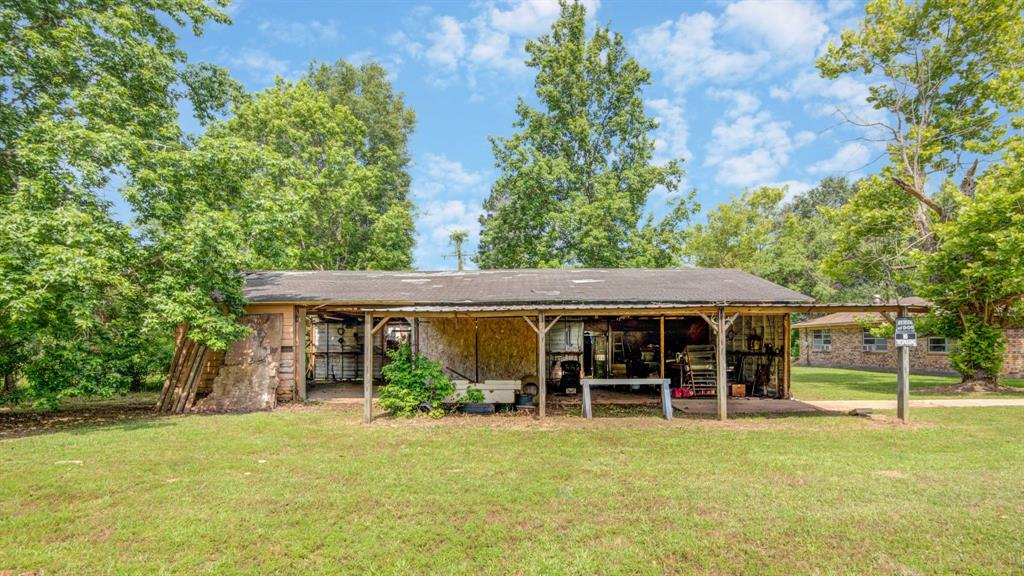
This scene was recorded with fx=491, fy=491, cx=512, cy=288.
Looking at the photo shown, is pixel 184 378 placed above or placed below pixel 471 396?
above

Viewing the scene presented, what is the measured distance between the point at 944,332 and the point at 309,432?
18.4 meters

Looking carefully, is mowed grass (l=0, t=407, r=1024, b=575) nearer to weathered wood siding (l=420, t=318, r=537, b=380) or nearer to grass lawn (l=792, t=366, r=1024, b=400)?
grass lawn (l=792, t=366, r=1024, b=400)

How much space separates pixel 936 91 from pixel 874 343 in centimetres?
1177

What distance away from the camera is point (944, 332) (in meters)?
15.3

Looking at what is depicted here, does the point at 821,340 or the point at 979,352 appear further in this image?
the point at 821,340

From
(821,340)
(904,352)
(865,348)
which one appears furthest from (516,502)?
(821,340)

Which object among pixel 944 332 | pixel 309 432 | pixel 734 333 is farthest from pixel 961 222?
pixel 309 432

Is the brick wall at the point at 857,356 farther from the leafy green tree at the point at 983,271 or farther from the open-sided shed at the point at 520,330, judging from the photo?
the open-sided shed at the point at 520,330

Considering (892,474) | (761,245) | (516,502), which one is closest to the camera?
(516,502)

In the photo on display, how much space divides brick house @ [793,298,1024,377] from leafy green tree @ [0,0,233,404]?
2005 centimetres

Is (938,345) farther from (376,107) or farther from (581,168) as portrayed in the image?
(376,107)

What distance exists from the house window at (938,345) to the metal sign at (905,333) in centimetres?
1592

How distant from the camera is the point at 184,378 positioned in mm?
11211

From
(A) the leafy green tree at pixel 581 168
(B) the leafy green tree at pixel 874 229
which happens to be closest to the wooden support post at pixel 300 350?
(A) the leafy green tree at pixel 581 168
